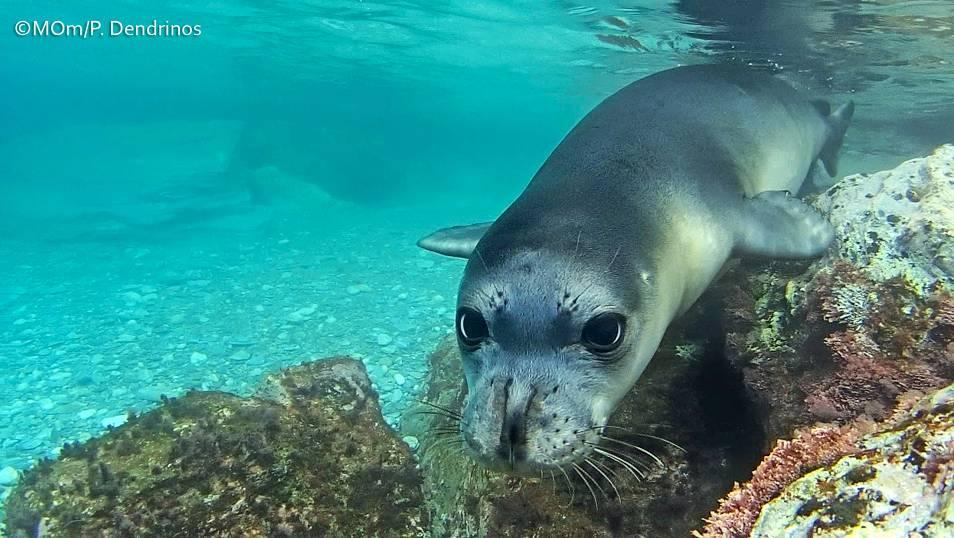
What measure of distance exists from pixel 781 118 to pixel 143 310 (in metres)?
9.84

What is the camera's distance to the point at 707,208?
3.29 meters

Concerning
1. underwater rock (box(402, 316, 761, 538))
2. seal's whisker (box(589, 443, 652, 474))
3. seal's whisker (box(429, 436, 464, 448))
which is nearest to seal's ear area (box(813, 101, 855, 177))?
underwater rock (box(402, 316, 761, 538))

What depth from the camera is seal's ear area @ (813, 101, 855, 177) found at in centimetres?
622

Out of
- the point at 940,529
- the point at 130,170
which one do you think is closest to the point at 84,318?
the point at 940,529

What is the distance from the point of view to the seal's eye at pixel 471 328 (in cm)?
238

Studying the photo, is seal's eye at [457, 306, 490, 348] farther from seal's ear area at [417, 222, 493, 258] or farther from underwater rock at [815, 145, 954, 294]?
underwater rock at [815, 145, 954, 294]

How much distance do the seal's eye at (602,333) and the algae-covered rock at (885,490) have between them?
0.92m

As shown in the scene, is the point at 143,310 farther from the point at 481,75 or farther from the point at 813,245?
the point at 481,75

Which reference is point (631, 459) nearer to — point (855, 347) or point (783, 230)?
point (855, 347)

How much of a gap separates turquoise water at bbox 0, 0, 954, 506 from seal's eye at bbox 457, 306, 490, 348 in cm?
385

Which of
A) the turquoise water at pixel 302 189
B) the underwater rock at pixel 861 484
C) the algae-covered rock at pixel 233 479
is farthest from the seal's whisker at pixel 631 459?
the turquoise water at pixel 302 189

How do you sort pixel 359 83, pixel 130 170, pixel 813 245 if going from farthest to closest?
pixel 359 83, pixel 130 170, pixel 813 245

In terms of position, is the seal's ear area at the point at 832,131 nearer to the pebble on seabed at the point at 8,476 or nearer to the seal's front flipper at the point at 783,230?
the seal's front flipper at the point at 783,230

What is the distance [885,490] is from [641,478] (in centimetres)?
132
